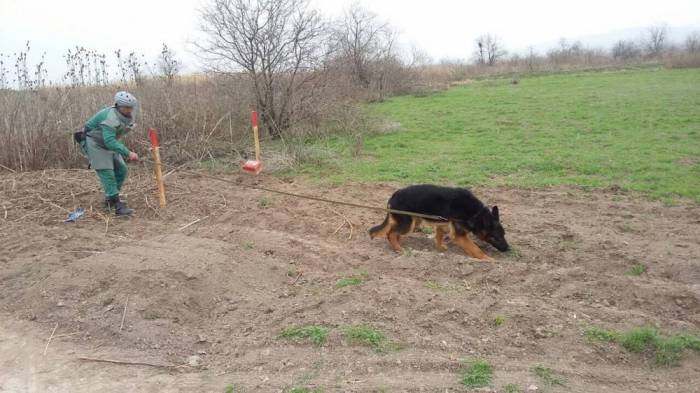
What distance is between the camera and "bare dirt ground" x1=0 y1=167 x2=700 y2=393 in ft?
13.7

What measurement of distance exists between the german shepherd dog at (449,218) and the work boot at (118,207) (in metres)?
4.27

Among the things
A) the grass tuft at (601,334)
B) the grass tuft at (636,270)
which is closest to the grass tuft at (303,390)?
the grass tuft at (601,334)

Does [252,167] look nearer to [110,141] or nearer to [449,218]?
[110,141]

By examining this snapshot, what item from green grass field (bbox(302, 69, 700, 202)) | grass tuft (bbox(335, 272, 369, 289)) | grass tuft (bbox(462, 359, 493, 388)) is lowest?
grass tuft (bbox(462, 359, 493, 388))

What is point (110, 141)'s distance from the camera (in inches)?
310

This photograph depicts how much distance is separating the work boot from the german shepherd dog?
4.27 m

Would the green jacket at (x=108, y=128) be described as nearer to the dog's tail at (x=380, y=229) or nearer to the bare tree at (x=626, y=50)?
the dog's tail at (x=380, y=229)

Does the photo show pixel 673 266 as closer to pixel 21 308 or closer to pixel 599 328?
pixel 599 328

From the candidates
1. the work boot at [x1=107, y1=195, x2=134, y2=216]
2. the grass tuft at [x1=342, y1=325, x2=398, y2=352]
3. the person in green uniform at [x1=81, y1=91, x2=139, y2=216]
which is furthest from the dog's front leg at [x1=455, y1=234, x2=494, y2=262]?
the work boot at [x1=107, y1=195, x2=134, y2=216]

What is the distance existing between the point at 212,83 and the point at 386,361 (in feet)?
39.5

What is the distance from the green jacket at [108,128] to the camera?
7879 millimetres

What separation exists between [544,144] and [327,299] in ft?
31.9

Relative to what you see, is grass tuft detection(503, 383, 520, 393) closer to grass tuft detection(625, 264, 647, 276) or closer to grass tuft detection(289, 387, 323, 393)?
grass tuft detection(289, 387, 323, 393)

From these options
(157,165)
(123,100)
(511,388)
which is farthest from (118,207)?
(511,388)
